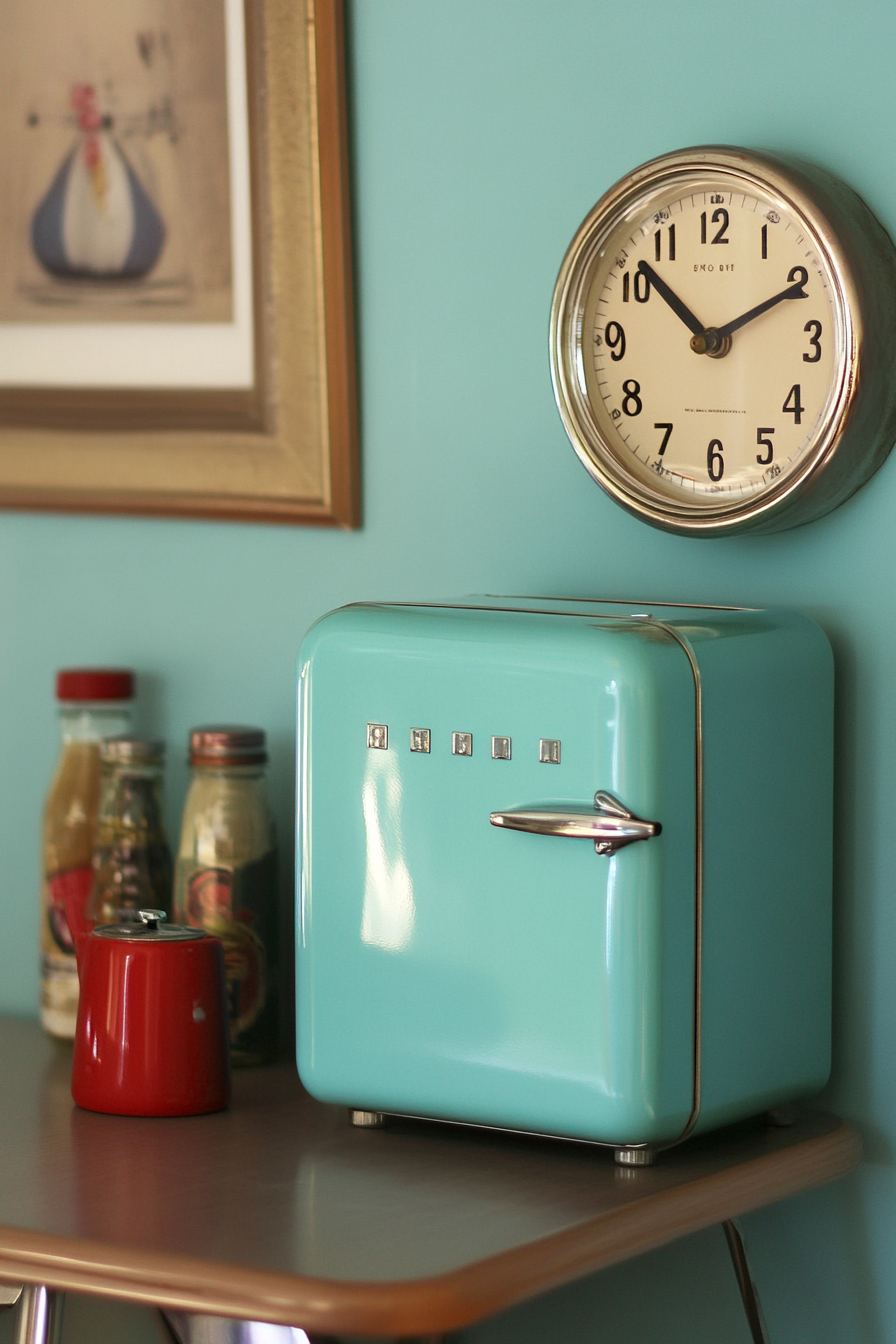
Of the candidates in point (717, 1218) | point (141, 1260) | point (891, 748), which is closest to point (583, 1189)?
point (717, 1218)

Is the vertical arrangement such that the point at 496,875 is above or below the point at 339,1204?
above

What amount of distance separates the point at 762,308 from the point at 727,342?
36 millimetres

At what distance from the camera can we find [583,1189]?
118cm

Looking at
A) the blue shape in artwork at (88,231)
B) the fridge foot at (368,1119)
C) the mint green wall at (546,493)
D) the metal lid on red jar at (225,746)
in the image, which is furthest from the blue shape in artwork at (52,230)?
the fridge foot at (368,1119)

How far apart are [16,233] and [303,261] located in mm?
334

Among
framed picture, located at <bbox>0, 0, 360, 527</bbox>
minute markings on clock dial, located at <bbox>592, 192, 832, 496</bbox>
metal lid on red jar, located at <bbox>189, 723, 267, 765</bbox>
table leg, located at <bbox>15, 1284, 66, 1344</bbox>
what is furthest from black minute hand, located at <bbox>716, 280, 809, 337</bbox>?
table leg, located at <bbox>15, 1284, 66, 1344</bbox>

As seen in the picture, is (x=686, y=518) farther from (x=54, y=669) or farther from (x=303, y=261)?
(x=54, y=669)

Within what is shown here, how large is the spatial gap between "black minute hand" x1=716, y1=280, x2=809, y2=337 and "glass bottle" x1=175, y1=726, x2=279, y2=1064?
0.52m

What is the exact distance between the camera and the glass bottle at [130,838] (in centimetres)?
159

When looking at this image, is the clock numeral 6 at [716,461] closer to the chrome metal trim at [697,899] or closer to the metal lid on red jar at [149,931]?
the chrome metal trim at [697,899]

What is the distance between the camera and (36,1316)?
1.21 metres

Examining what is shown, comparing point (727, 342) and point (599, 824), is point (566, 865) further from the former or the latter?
point (727, 342)

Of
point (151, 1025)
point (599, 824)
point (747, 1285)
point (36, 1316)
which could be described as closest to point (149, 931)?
point (151, 1025)

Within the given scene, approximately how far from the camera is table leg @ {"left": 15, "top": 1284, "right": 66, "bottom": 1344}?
121cm
